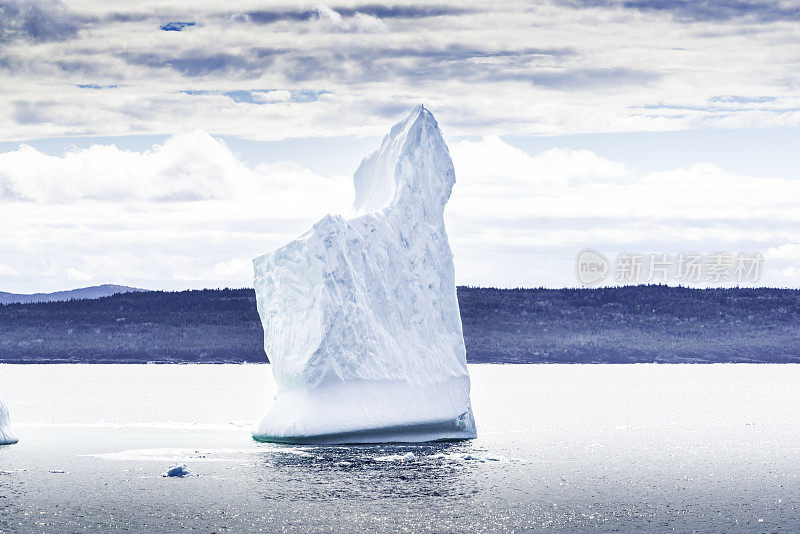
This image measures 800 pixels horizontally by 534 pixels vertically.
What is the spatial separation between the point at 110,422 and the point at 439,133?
78.3 feet

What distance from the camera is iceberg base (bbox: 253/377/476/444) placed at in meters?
33.0

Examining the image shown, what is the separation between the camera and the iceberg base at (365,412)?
33.0 meters

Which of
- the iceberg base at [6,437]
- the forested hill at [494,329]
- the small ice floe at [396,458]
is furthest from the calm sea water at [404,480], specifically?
the forested hill at [494,329]

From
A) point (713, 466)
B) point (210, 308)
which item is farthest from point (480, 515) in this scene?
point (210, 308)

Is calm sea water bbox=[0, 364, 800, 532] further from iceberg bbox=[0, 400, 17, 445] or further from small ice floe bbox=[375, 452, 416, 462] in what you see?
iceberg bbox=[0, 400, 17, 445]

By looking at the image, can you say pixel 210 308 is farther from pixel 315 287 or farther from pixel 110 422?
pixel 315 287

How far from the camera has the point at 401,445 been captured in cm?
3528

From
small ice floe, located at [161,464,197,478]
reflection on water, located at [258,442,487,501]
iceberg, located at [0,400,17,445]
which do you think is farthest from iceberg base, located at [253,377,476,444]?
iceberg, located at [0,400,17,445]

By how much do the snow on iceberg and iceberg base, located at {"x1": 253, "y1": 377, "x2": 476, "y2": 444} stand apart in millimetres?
31

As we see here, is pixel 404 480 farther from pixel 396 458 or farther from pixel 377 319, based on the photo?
pixel 377 319

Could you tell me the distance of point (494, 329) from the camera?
15550 centimetres

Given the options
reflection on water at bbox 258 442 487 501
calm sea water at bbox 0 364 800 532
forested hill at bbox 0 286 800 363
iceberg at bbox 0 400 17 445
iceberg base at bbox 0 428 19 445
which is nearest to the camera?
calm sea water at bbox 0 364 800 532

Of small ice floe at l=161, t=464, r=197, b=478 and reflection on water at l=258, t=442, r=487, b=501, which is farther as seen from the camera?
small ice floe at l=161, t=464, r=197, b=478

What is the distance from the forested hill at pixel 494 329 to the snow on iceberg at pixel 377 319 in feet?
360
